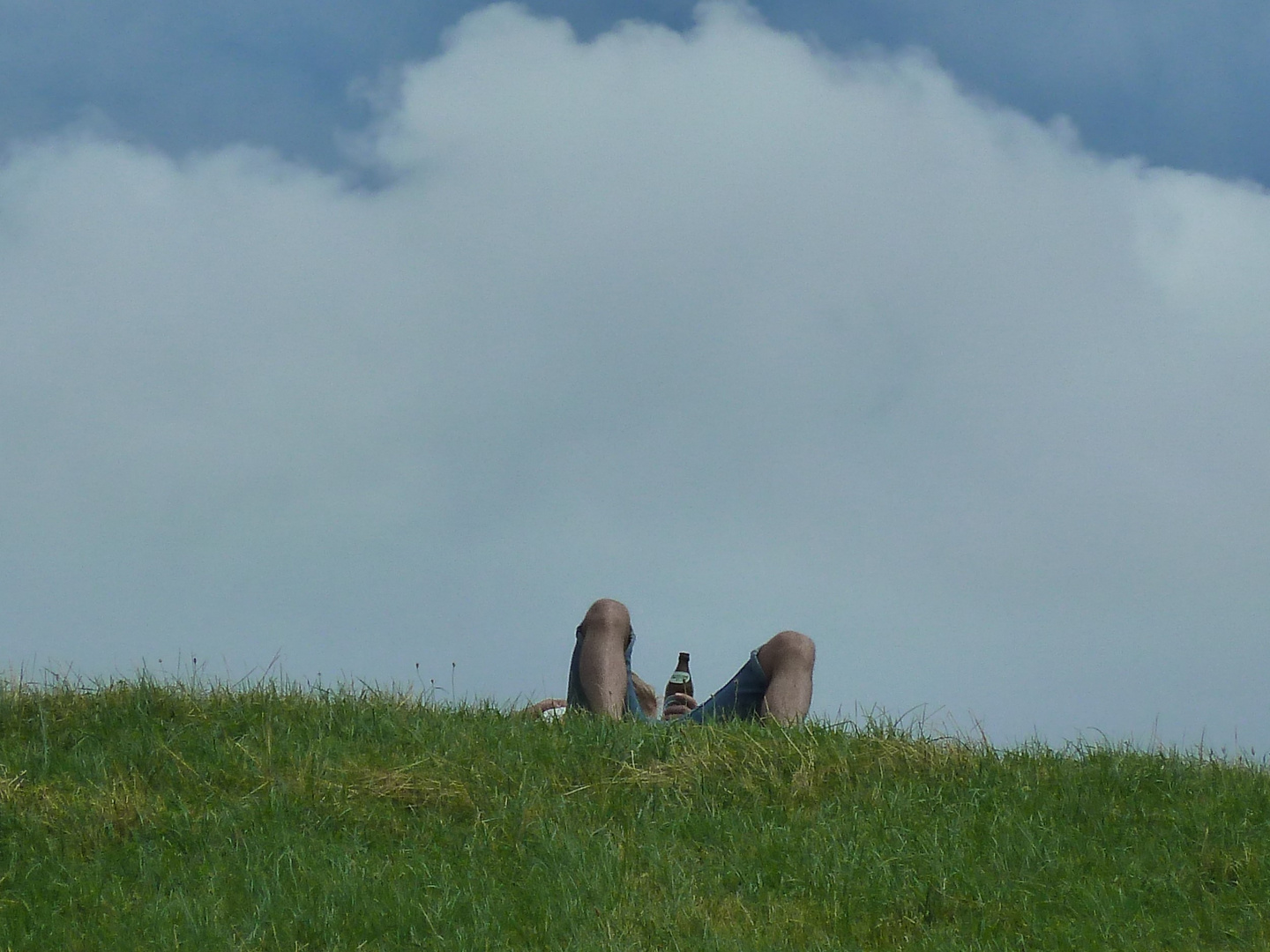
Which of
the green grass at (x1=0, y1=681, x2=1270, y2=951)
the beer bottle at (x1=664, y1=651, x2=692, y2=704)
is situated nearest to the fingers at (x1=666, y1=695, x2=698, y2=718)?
the beer bottle at (x1=664, y1=651, x2=692, y2=704)

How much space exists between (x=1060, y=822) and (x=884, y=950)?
6.37 ft

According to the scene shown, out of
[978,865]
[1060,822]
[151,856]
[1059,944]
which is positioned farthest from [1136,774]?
[151,856]

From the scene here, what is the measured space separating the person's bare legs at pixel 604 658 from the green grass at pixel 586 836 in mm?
548

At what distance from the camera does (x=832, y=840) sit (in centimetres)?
688

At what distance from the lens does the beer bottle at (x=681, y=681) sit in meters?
10.5

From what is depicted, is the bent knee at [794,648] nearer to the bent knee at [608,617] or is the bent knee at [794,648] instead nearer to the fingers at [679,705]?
the bent knee at [608,617]

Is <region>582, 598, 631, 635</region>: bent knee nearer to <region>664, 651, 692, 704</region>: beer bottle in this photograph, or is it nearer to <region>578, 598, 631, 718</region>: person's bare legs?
<region>578, 598, 631, 718</region>: person's bare legs

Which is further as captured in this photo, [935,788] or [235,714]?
[235,714]

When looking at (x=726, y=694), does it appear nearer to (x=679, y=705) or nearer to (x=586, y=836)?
(x=679, y=705)

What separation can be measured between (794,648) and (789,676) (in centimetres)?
20

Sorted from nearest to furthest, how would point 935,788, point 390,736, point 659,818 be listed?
point 659,818, point 935,788, point 390,736

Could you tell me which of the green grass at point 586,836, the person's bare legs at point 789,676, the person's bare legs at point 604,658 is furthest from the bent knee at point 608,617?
the person's bare legs at point 789,676

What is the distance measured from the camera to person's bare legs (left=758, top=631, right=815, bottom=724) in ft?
29.3

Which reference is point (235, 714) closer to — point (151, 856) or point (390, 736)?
point (390, 736)
